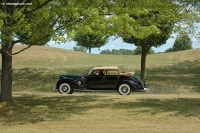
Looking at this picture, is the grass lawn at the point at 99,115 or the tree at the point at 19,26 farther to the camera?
the tree at the point at 19,26

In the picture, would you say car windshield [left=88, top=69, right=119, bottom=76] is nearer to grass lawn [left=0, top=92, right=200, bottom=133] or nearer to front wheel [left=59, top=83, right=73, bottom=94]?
front wheel [left=59, top=83, right=73, bottom=94]

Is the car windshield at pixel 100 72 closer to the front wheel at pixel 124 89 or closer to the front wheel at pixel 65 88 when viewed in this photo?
the front wheel at pixel 124 89

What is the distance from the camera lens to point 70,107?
13.0 metres

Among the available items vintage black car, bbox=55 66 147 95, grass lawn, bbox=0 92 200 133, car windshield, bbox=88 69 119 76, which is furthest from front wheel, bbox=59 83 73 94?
grass lawn, bbox=0 92 200 133

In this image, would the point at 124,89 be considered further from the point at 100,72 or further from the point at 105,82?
the point at 100,72

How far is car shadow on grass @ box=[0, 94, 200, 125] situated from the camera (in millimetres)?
11250

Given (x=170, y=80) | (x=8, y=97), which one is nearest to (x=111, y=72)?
(x=8, y=97)

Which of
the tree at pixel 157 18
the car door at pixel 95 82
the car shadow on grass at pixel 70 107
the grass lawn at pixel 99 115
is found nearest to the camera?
the grass lawn at pixel 99 115

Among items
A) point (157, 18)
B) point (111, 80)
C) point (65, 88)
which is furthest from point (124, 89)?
point (157, 18)

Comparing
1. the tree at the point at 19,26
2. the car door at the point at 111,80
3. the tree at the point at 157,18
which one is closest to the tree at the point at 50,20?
the tree at the point at 19,26

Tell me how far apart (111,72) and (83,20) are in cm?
569

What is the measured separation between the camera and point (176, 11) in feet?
51.1

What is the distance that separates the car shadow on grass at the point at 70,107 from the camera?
11.2 meters

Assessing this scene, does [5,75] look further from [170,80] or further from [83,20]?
[170,80]
